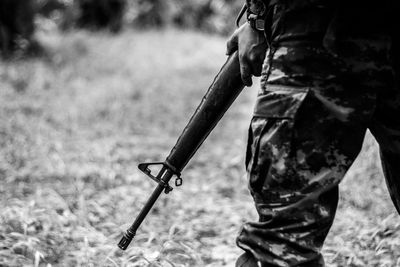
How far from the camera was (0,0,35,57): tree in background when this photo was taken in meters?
8.99

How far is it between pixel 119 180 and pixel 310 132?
311 centimetres

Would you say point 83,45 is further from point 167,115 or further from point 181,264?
point 181,264

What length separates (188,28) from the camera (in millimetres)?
17406

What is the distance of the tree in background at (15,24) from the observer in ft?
29.5

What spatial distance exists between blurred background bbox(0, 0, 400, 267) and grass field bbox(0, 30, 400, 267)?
0.01 meters

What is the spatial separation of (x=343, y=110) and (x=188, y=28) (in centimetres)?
1654

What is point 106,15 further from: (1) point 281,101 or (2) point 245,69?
(1) point 281,101

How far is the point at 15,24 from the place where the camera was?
9.15 m

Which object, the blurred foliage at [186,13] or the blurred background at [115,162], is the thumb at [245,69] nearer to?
the blurred background at [115,162]

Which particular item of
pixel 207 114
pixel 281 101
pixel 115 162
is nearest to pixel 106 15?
pixel 115 162

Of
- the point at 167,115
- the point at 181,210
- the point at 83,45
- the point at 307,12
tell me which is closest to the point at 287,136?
the point at 307,12

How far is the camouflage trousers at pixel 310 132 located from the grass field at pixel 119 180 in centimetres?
100

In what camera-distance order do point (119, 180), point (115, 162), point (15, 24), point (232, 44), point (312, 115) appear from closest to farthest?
1. point (312, 115)
2. point (232, 44)
3. point (119, 180)
4. point (115, 162)
5. point (15, 24)

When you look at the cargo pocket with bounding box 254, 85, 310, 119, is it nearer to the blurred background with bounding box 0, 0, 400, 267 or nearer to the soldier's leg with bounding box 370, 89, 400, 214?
the soldier's leg with bounding box 370, 89, 400, 214
